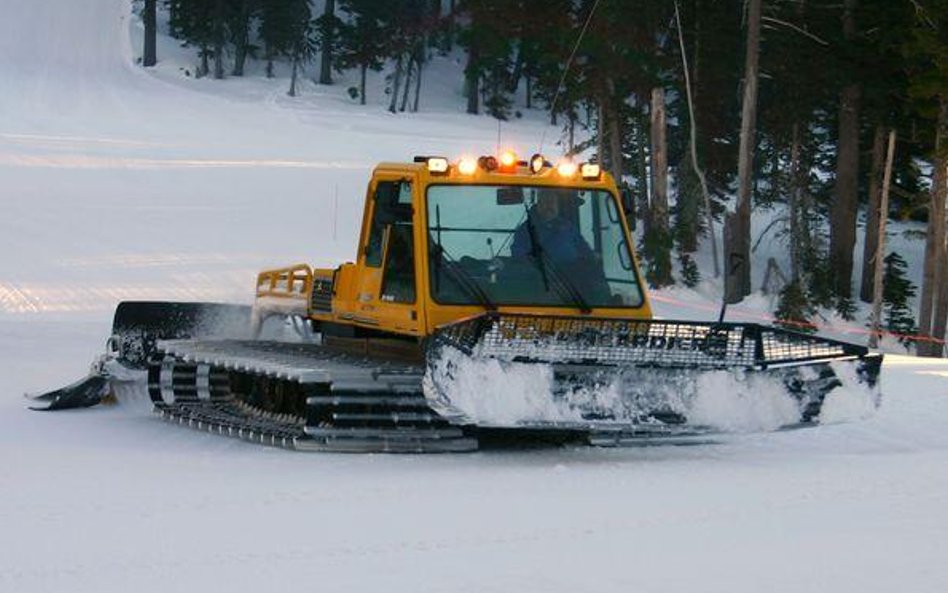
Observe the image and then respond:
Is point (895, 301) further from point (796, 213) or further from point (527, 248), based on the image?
point (527, 248)

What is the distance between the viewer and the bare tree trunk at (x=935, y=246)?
99.6ft

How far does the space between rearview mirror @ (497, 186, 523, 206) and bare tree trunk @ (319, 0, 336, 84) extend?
7124 cm

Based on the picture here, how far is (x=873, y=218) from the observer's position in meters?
37.5

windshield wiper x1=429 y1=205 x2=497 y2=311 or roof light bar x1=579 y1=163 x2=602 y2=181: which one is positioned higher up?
roof light bar x1=579 y1=163 x2=602 y2=181

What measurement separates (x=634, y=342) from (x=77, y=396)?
17.5 ft

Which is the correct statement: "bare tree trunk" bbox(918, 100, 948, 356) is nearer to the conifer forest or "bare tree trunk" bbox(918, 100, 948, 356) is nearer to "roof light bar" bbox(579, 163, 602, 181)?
the conifer forest

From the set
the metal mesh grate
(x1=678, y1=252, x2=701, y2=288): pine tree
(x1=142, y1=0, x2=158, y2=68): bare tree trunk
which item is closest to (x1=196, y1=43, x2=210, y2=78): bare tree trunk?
(x1=142, y1=0, x2=158, y2=68): bare tree trunk

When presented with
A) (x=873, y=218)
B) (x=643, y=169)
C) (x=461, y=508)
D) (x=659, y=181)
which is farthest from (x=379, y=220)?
(x=643, y=169)

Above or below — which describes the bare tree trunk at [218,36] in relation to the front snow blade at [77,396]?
above

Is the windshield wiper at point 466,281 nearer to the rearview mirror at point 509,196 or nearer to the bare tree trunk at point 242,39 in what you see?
the rearview mirror at point 509,196

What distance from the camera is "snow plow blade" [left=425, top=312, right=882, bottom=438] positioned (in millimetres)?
11352

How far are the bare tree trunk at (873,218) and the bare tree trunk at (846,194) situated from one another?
0.43 meters

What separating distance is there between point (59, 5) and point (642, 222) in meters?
50.0

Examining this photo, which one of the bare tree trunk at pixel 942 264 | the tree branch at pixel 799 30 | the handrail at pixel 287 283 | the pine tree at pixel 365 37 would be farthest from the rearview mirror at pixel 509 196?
the pine tree at pixel 365 37
